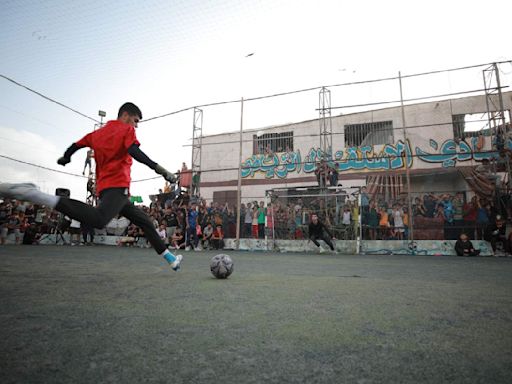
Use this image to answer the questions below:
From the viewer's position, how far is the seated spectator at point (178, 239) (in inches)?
563

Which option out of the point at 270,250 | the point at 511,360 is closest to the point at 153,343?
the point at 511,360

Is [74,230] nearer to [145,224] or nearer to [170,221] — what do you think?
[170,221]

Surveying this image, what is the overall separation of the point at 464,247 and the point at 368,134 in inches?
350

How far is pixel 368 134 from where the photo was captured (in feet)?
59.7

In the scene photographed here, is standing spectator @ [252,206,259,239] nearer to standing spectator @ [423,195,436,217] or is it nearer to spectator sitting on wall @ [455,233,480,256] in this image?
standing spectator @ [423,195,436,217]

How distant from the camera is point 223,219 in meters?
14.3

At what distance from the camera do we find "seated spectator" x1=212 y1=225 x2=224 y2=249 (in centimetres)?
1398

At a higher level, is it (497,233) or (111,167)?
(111,167)

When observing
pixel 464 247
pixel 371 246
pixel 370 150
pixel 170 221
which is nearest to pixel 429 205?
pixel 464 247

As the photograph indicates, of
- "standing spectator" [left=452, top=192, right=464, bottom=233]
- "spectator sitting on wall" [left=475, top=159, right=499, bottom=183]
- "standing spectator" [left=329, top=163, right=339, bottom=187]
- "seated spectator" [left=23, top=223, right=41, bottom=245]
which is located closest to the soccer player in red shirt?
"standing spectator" [left=329, top=163, right=339, bottom=187]

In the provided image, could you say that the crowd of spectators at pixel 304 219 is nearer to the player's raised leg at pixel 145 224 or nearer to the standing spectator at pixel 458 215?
the standing spectator at pixel 458 215

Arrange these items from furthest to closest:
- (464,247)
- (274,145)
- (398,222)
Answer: (274,145)
(398,222)
(464,247)

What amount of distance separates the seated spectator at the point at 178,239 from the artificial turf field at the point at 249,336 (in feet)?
36.1

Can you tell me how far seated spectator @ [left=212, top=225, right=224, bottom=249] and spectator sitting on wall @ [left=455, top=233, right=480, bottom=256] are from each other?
870 cm
